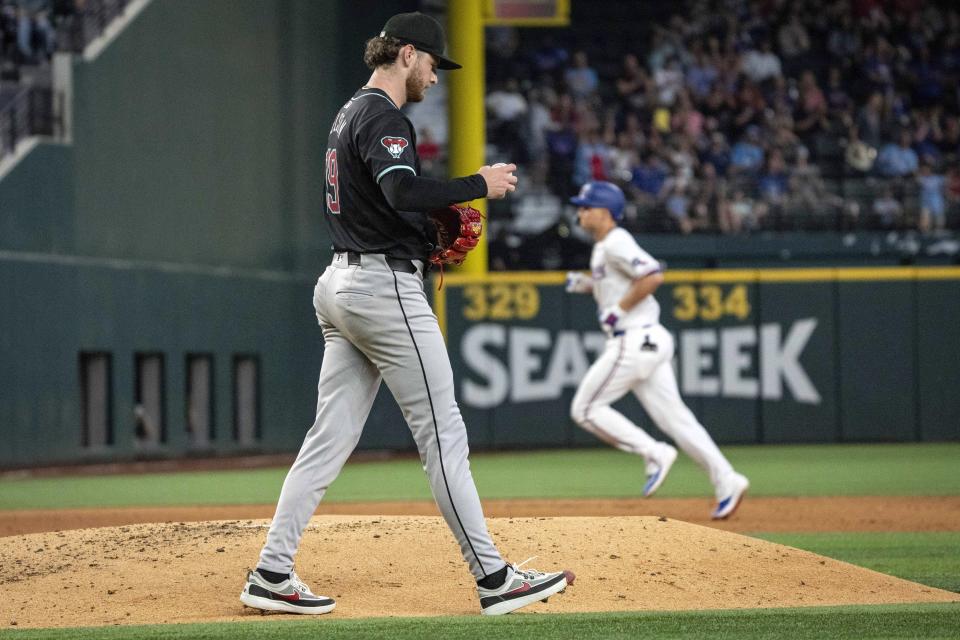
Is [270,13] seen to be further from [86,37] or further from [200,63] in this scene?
[86,37]

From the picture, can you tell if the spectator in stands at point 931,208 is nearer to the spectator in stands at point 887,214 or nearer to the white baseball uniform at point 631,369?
the spectator in stands at point 887,214

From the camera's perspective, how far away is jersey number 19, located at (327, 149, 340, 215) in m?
5.58

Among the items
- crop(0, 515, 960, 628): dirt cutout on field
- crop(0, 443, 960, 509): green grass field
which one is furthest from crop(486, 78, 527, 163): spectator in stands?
crop(0, 515, 960, 628): dirt cutout on field

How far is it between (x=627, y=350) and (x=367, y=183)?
17.3 feet

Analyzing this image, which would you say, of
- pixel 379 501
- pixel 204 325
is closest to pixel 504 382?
pixel 204 325

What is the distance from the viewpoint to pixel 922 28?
80.9 feet

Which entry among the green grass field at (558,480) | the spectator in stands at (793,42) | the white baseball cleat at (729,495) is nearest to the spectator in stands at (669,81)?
the spectator in stands at (793,42)

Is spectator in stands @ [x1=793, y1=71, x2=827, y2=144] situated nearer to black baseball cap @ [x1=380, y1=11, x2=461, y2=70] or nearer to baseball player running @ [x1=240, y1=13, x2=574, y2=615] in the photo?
black baseball cap @ [x1=380, y1=11, x2=461, y2=70]

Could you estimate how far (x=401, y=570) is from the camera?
6262mm

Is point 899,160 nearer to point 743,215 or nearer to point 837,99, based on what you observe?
point 837,99

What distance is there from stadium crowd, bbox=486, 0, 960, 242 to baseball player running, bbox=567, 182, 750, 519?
9.91 m

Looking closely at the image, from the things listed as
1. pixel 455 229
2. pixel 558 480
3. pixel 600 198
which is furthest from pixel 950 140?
pixel 455 229

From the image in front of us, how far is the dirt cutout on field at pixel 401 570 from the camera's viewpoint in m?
5.77

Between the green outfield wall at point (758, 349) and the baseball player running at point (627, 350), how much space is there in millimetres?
8839
